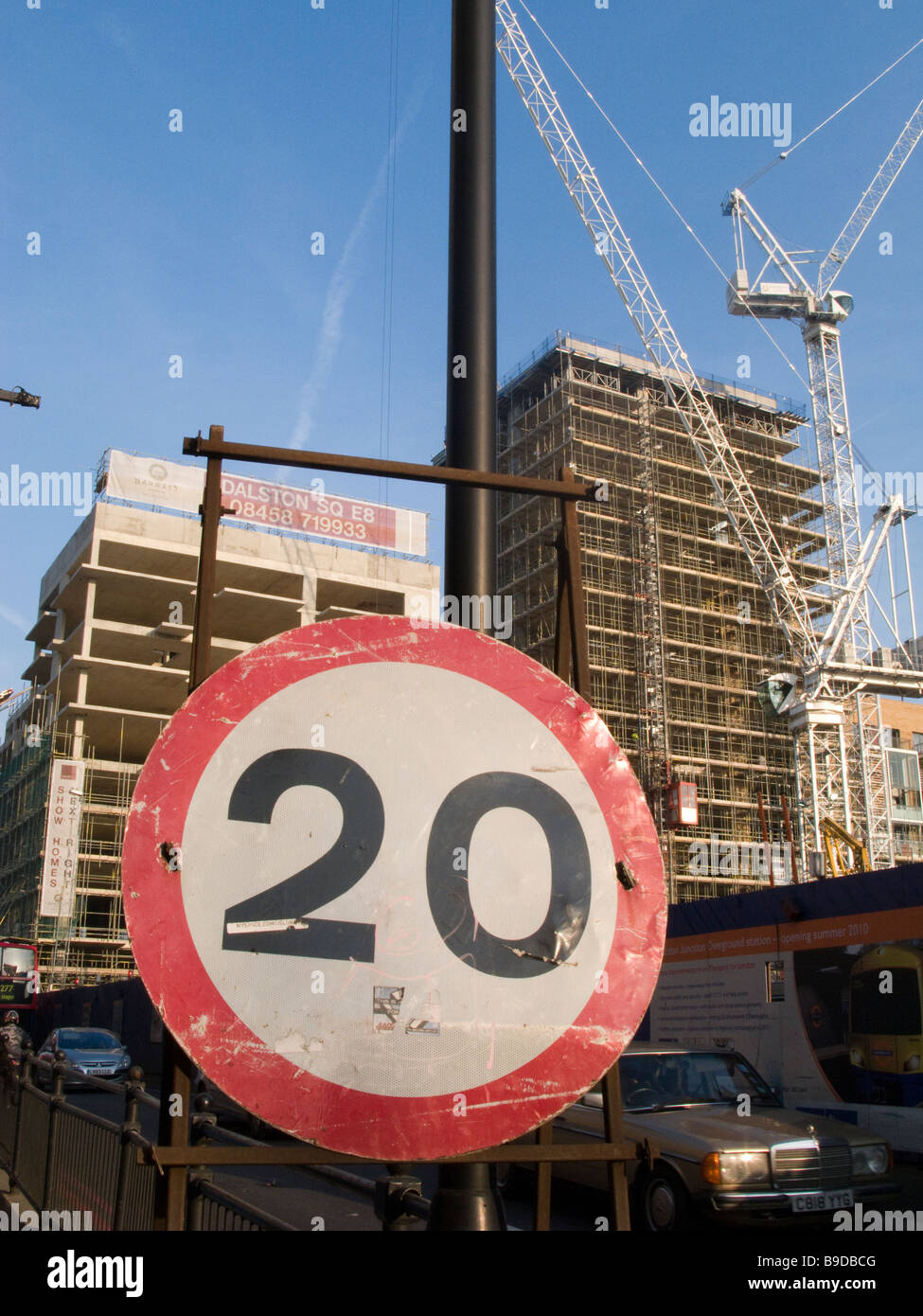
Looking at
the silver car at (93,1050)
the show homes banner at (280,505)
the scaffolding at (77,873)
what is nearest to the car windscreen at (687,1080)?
the silver car at (93,1050)

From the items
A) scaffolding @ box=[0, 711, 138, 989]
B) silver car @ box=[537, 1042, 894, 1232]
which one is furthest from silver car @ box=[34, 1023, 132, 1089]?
scaffolding @ box=[0, 711, 138, 989]

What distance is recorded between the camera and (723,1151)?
25.3 feet

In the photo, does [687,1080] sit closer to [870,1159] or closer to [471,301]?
[870,1159]

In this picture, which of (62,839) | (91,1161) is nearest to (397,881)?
(91,1161)

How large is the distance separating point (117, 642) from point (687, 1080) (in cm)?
5382

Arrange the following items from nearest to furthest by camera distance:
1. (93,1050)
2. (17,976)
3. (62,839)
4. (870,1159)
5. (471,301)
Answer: (471,301) < (870,1159) < (93,1050) < (17,976) < (62,839)

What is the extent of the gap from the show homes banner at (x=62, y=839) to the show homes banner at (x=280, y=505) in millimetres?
15210

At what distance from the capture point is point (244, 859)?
6.98 feet

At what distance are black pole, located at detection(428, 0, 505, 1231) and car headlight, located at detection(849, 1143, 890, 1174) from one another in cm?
707

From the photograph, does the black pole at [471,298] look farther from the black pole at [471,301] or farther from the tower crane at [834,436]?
the tower crane at [834,436]

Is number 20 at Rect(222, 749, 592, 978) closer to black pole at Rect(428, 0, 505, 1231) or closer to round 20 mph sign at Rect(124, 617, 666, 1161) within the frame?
Result: round 20 mph sign at Rect(124, 617, 666, 1161)

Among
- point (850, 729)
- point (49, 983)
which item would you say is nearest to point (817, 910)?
point (49, 983)

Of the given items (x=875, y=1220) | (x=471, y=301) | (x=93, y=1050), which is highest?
(x=471, y=301)

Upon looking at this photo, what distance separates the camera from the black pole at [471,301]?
9.65 ft
